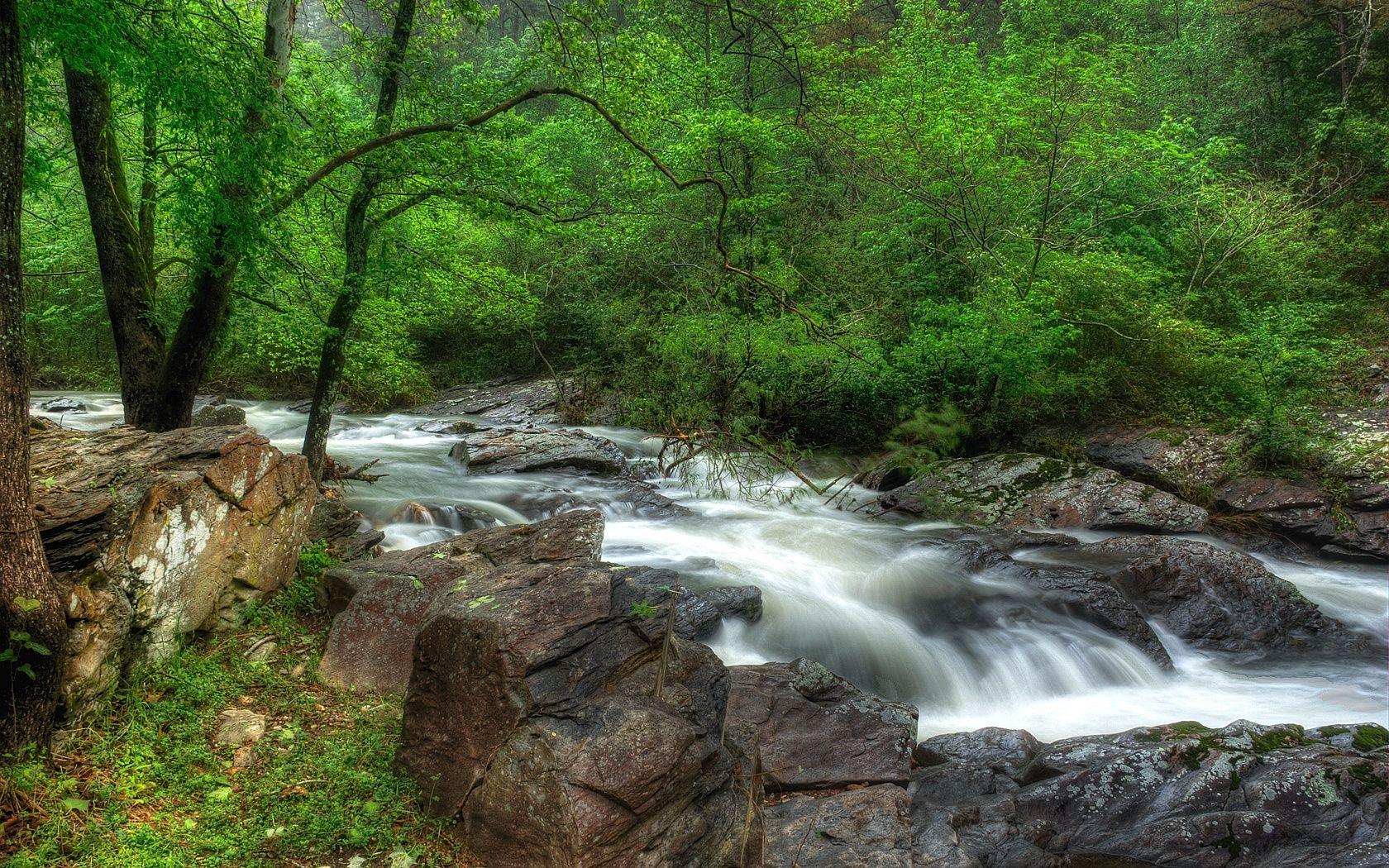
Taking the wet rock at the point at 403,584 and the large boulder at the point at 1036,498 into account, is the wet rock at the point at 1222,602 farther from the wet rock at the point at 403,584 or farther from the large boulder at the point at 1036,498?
the wet rock at the point at 403,584

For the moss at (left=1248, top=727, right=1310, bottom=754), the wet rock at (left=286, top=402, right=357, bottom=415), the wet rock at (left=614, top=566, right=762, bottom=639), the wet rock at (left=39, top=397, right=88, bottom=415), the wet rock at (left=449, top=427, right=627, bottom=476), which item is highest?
the wet rock at (left=39, top=397, right=88, bottom=415)

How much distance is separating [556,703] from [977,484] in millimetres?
9325

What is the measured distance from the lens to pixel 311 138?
774cm

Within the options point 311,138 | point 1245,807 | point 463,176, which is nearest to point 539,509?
point 463,176

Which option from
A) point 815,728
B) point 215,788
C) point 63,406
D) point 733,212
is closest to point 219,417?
point 63,406

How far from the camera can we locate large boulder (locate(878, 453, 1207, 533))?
10.5 meters

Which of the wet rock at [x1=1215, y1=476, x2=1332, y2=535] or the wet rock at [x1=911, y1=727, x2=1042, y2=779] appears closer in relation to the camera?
the wet rock at [x1=911, y1=727, x2=1042, y2=779]

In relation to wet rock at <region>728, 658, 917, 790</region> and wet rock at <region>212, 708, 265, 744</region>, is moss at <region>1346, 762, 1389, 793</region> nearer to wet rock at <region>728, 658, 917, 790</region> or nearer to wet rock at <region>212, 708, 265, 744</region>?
wet rock at <region>728, 658, 917, 790</region>

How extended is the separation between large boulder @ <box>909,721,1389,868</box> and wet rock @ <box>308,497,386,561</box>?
5.02 meters

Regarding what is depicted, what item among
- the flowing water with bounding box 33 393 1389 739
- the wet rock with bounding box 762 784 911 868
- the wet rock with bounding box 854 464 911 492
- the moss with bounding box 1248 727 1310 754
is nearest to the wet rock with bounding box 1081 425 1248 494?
the flowing water with bounding box 33 393 1389 739

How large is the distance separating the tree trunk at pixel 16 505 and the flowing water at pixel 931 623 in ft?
15.4

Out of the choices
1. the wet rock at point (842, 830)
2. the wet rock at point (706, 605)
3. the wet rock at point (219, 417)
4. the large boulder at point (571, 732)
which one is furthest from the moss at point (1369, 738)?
the wet rock at point (219, 417)

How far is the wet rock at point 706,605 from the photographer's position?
22.3 feet

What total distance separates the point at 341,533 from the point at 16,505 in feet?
12.4
